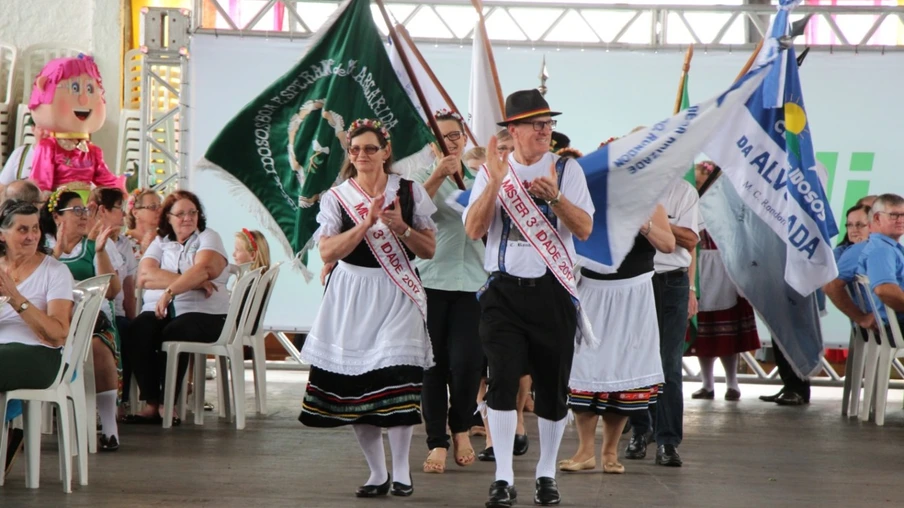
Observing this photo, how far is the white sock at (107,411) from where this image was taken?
20.2 ft

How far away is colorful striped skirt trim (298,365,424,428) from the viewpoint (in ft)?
15.5

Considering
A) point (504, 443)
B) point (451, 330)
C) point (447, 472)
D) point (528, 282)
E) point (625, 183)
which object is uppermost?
point (625, 183)

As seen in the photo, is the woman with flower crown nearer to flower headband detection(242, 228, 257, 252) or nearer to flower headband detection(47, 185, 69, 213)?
flower headband detection(47, 185, 69, 213)

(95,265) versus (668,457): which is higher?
(95,265)

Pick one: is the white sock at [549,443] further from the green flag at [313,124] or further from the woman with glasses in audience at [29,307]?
the woman with glasses in audience at [29,307]

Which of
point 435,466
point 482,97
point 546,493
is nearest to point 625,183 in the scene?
point 546,493

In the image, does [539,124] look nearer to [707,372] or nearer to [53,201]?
[53,201]

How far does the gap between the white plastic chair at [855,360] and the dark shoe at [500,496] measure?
4409 millimetres

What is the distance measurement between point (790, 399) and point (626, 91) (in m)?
2.55

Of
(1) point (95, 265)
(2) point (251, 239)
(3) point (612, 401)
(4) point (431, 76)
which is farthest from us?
(2) point (251, 239)

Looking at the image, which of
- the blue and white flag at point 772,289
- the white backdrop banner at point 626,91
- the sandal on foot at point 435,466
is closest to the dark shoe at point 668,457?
the sandal on foot at point 435,466

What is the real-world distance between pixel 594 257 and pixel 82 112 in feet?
22.9

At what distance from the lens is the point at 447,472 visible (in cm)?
559

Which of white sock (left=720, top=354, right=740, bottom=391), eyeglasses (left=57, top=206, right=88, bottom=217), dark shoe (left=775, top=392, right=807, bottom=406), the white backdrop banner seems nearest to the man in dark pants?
eyeglasses (left=57, top=206, right=88, bottom=217)
